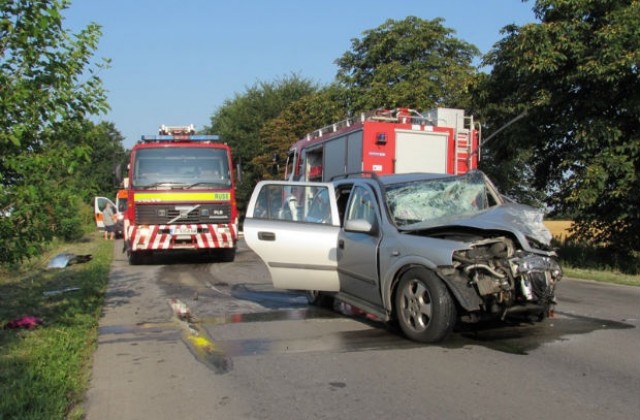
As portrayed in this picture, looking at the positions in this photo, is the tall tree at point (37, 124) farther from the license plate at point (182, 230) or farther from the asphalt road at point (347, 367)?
the license plate at point (182, 230)

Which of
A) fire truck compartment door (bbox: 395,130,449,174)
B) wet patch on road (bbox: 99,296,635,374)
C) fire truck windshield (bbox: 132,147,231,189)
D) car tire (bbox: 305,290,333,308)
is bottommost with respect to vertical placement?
wet patch on road (bbox: 99,296,635,374)

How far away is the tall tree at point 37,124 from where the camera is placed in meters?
5.77

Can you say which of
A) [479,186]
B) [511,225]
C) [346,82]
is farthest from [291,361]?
[346,82]

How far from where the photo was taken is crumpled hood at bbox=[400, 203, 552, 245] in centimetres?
612

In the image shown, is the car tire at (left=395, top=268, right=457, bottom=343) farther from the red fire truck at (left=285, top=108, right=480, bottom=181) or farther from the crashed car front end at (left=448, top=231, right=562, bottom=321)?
the red fire truck at (left=285, top=108, right=480, bottom=181)

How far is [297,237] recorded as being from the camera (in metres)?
7.44

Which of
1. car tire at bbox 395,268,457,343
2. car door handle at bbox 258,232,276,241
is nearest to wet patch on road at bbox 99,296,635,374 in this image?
car tire at bbox 395,268,457,343

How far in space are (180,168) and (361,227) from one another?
8.59m

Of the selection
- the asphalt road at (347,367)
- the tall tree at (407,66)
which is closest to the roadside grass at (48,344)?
the asphalt road at (347,367)

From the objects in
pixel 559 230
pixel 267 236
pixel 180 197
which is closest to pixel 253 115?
pixel 559 230

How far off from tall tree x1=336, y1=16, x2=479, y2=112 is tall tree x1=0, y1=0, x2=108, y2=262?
2472cm

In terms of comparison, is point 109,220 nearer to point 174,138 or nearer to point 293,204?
point 174,138

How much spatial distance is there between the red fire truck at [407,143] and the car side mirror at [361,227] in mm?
7372

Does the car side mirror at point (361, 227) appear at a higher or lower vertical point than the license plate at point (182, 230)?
higher
